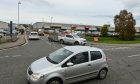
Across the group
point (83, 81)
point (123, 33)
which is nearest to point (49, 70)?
point (83, 81)

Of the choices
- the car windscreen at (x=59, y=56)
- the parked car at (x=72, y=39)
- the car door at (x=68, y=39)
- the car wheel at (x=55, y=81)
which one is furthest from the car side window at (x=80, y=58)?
the car door at (x=68, y=39)

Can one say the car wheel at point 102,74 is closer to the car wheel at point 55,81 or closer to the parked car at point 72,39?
the car wheel at point 55,81

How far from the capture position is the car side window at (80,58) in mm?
9652

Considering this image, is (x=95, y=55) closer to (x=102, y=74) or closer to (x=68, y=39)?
(x=102, y=74)

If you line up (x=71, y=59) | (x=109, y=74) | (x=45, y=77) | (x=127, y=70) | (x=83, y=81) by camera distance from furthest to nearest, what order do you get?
(x=127, y=70)
(x=109, y=74)
(x=83, y=81)
(x=71, y=59)
(x=45, y=77)

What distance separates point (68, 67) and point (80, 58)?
892 millimetres

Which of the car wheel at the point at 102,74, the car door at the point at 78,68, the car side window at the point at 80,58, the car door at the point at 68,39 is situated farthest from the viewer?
the car door at the point at 68,39

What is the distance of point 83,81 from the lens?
10.4 metres

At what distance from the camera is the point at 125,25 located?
6656 cm

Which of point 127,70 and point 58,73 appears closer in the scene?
point 58,73

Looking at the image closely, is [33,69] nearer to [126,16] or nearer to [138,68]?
[138,68]

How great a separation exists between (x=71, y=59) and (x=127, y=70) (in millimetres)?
5315

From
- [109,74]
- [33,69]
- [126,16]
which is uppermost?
[126,16]

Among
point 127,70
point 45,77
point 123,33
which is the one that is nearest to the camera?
point 45,77
